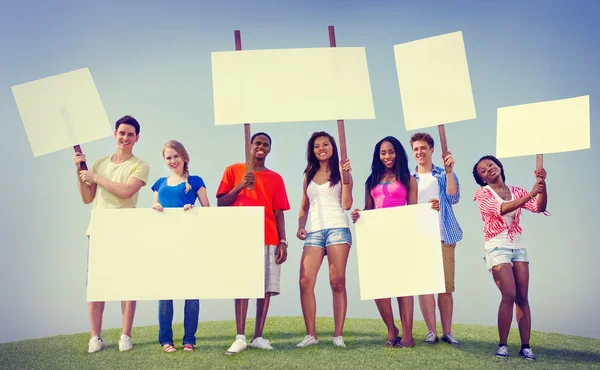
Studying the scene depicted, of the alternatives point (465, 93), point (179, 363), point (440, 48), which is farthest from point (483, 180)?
point (179, 363)

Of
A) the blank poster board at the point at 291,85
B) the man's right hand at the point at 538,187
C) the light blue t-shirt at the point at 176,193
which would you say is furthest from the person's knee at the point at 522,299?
the light blue t-shirt at the point at 176,193

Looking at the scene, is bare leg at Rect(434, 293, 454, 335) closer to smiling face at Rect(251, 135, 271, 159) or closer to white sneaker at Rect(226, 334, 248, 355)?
white sneaker at Rect(226, 334, 248, 355)

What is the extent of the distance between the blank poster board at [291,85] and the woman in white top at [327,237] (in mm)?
330

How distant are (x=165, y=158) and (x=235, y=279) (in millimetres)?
1152

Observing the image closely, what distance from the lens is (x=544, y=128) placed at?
4.97 meters

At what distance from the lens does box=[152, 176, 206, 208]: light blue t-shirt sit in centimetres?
484

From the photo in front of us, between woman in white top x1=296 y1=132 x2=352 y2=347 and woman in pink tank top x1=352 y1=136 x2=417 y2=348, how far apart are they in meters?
0.19

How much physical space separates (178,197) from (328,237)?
129cm

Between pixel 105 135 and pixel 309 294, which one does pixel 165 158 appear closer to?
pixel 105 135

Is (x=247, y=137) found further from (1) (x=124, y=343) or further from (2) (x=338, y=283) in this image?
(1) (x=124, y=343)

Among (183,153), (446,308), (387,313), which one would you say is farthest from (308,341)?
(183,153)

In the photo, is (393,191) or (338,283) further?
(393,191)

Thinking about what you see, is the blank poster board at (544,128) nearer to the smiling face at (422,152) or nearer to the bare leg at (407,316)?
the smiling face at (422,152)

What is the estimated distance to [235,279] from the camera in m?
4.78
